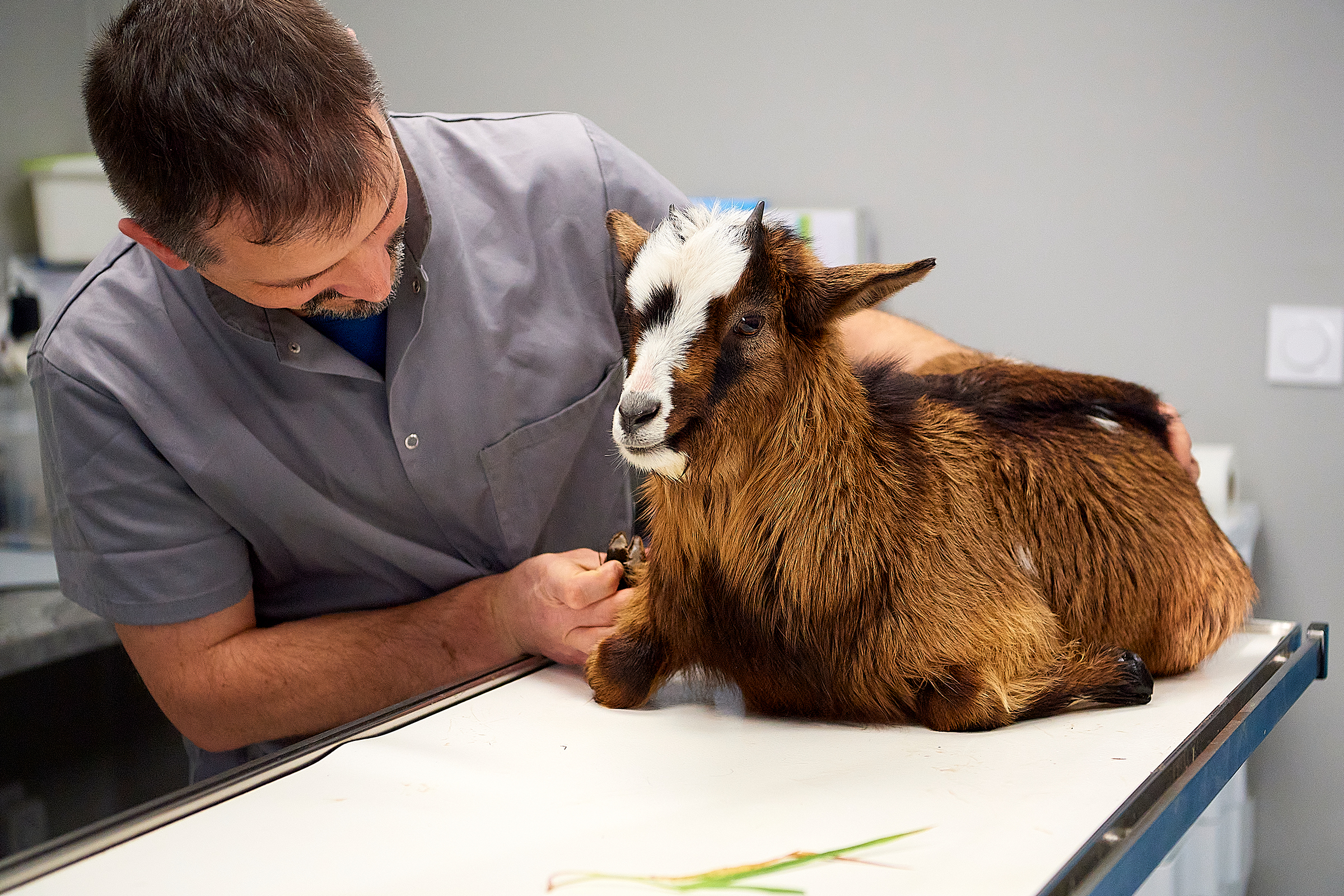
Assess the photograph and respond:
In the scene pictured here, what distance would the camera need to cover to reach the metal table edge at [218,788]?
0.71m

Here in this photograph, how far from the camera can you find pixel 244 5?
2.88ft

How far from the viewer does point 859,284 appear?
82cm

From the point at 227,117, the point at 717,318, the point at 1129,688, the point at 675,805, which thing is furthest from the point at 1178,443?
the point at 227,117

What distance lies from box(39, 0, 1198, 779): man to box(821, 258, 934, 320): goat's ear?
0.35 m

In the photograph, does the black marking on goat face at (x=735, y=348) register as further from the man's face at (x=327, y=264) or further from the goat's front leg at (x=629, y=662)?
the man's face at (x=327, y=264)

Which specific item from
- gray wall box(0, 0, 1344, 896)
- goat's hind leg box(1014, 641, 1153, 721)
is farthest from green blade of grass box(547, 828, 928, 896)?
gray wall box(0, 0, 1344, 896)

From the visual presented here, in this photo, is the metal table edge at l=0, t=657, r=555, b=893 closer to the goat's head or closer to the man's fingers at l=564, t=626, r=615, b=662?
the man's fingers at l=564, t=626, r=615, b=662

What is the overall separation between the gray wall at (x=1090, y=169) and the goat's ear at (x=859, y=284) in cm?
134

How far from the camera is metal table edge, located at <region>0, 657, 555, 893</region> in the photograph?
71 centimetres

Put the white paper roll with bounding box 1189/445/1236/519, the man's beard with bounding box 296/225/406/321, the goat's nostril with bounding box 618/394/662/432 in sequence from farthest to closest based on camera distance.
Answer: the white paper roll with bounding box 1189/445/1236/519 < the man's beard with bounding box 296/225/406/321 < the goat's nostril with bounding box 618/394/662/432

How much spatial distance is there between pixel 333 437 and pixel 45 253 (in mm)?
1689

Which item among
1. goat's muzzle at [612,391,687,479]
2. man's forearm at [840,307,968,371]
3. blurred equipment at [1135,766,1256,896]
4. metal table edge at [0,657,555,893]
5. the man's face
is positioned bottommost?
blurred equipment at [1135,766,1256,896]

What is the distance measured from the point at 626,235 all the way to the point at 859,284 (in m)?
0.24

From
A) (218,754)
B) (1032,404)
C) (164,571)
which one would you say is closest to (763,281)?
(1032,404)
